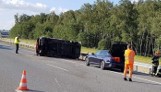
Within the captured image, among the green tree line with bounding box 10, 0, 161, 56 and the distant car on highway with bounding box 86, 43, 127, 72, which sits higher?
the green tree line with bounding box 10, 0, 161, 56

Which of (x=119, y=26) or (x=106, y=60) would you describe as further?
(x=119, y=26)

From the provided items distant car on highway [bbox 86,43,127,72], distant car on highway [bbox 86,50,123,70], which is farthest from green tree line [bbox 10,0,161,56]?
distant car on highway [bbox 86,43,127,72]

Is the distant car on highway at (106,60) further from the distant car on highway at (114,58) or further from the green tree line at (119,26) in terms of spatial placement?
the green tree line at (119,26)

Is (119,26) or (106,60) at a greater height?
(119,26)

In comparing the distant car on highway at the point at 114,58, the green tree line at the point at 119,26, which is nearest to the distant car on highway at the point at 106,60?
the distant car on highway at the point at 114,58

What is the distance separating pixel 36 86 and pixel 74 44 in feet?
85.3

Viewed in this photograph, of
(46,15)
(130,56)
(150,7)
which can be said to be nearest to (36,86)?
(130,56)

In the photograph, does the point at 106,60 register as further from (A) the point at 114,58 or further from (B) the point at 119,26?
(B) the point at 119,26

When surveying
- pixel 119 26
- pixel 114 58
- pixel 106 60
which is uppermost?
pixel 119 26

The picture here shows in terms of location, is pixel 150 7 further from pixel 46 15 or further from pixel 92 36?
pixel 46 15

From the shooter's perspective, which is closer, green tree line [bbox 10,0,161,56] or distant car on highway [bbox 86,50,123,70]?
distant car on highway [bbox 86,50,123,70]

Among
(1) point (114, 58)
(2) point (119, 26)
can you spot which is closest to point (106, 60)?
(1) point (114, 58)

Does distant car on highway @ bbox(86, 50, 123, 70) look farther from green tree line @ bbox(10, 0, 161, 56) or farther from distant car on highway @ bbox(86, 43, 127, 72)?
green tree line @ bbox(10, 0, 161, 56)

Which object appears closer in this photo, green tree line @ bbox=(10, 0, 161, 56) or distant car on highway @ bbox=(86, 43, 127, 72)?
distant car on highway @ bbox=(86, 43, 127, 72)
